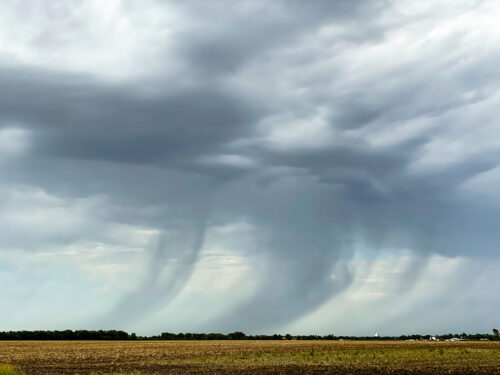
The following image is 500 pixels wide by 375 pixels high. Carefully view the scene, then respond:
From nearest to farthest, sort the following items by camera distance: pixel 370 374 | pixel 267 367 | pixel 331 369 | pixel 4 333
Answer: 1. pixel 370 374
2. pixel 331 369
3. pixel 267 367
4. pixel 4 333

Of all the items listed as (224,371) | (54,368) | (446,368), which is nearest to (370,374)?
(446,368)

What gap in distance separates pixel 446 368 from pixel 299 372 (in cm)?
1303

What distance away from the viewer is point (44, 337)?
7249 inches

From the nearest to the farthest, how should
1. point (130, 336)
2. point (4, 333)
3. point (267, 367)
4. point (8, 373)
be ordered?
point (8, 373)
point (267, 367)
point (4, 333)
point (130, 336)

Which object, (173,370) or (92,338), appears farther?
(92,338)

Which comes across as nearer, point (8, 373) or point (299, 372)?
point (8, 373)

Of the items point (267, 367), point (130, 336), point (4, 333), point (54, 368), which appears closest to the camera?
point (267, 367)

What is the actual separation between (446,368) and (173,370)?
23.8m

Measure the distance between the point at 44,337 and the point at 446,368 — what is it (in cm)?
17026

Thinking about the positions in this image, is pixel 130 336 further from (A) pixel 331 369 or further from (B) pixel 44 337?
(A) pixel 331 369

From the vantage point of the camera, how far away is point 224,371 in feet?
147

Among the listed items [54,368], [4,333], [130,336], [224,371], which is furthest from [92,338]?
[224,371]

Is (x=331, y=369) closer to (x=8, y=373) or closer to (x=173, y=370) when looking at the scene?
(x=173, y=370)

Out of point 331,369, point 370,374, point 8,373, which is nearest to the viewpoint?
point 8,373
